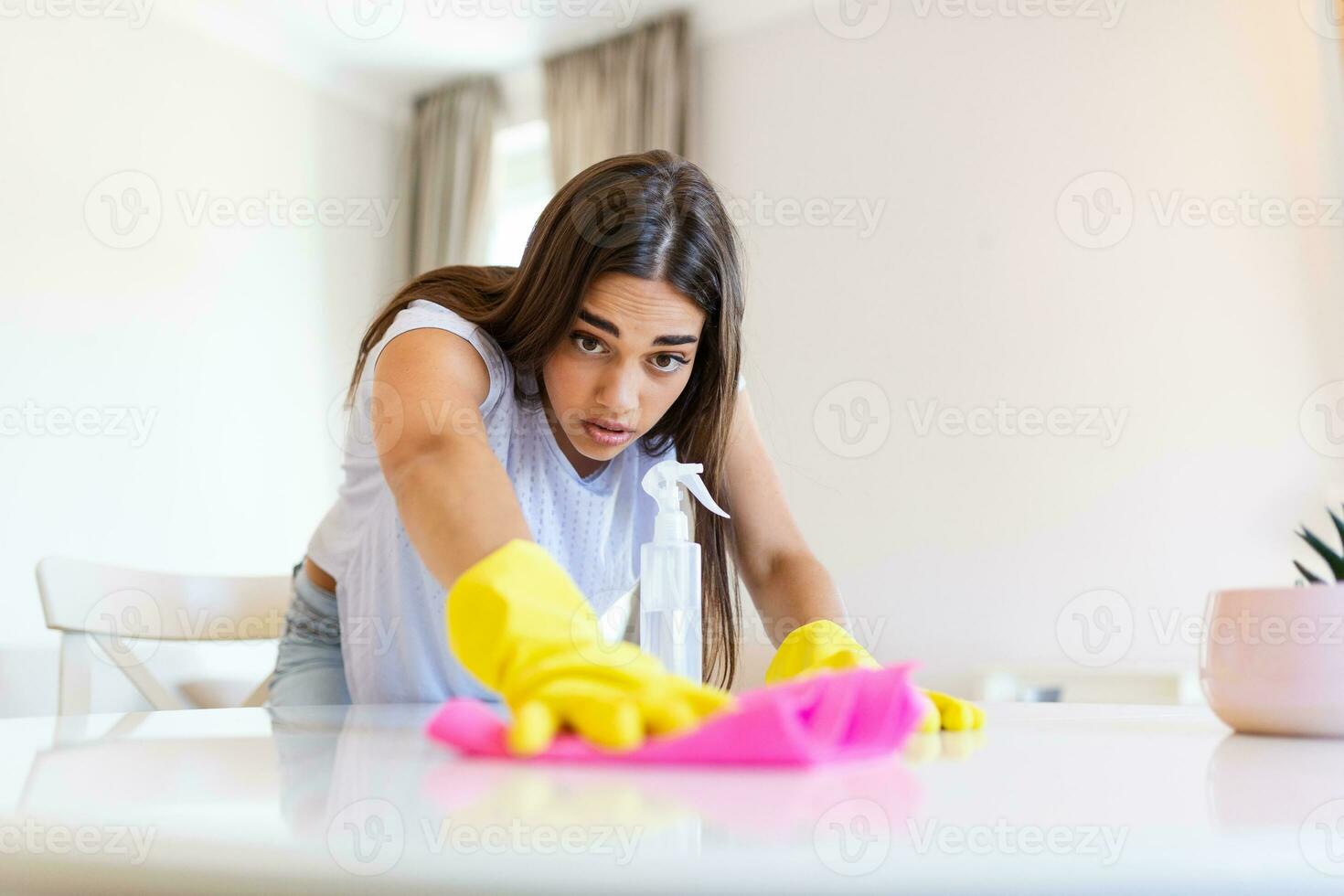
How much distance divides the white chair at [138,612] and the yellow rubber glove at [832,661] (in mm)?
903

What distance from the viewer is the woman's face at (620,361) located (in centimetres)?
104

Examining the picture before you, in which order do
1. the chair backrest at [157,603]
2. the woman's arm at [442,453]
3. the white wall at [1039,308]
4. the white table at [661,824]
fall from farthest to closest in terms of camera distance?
the white wall at [1039,308], the chair backrest at [157,603], the woman's arm at [442,453], the white table at [661,824]

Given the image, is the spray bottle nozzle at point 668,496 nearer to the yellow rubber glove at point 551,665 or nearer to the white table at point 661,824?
the yellow rubber glove at point 551,665

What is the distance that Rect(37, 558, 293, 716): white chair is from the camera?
1487 mm

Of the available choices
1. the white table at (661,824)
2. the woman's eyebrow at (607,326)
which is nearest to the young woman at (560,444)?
the woman's eyebrow at (607,326)

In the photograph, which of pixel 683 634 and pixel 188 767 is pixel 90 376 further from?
pixel 188 767

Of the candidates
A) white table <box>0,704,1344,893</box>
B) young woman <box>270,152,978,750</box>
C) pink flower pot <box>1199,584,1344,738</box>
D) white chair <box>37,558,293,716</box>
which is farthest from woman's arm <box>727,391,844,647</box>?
white chair <box>37,558,293,716</box>

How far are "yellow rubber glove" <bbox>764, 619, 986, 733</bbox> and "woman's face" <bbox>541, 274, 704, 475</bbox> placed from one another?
31 cm

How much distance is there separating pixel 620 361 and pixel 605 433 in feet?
0.30

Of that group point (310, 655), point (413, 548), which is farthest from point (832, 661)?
point (310, 655)

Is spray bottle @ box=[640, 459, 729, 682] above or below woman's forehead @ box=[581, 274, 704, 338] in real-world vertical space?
below

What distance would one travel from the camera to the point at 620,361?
1.05 metres

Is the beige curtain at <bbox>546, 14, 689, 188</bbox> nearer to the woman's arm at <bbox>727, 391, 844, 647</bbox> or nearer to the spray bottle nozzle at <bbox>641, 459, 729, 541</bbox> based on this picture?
the woman's arm at <bbox>727, 391, 844, 647</bbox>

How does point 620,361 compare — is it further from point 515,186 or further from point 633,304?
point 515,186
